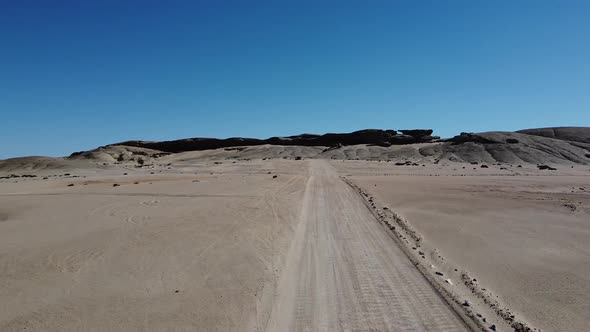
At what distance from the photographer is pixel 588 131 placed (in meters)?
72.1

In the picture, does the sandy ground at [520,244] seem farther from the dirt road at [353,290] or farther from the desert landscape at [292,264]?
the dirt road at [353,290]

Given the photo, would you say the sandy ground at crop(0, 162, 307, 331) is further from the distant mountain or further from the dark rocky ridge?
the dark rocky ridge

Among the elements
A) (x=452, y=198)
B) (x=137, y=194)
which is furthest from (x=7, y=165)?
(x=452, y=198)

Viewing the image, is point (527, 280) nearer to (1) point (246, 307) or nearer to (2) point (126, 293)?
(1) point (246, 307)

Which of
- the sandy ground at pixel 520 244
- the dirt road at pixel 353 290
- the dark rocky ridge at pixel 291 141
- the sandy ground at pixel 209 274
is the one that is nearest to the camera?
the dirt road at pixel 353 290

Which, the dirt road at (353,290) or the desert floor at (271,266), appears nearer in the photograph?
the dirt road at (353,290)

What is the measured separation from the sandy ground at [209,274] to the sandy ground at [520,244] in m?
1.45

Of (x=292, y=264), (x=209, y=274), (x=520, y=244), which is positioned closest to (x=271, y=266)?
(x=292, y=264)

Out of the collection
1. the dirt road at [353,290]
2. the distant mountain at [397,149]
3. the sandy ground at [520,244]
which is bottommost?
the sandy ground at [520,244]

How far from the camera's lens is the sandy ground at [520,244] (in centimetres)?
645

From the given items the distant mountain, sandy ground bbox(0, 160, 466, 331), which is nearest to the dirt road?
sandy ground bbox(0, 160, 466, 331)

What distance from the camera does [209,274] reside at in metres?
7.52

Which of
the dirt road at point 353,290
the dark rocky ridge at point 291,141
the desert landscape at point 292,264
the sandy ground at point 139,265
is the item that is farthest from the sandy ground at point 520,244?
the dark rocky ridge at point 291,141

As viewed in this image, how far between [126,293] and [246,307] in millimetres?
2122
